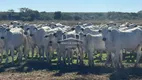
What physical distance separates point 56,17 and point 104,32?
78.9 m

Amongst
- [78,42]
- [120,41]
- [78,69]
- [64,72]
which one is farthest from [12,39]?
[120,41]

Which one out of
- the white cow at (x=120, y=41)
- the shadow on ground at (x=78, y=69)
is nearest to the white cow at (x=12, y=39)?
the shadow on ground at (x=78, y=69)

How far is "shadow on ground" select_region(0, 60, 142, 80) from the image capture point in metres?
16.4

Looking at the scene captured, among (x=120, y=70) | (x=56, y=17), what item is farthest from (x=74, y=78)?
(x=56, y=17)

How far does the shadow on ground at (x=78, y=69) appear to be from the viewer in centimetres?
1642

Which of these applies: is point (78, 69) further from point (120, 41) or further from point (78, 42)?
point (120, 41)

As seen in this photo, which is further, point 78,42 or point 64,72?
point 78,42

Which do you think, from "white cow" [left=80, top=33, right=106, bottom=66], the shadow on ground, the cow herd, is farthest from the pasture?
"white cow" [left=80, top=33, right=106, bottom=66]

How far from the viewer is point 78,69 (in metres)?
18.6

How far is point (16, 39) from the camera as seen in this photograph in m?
21.6

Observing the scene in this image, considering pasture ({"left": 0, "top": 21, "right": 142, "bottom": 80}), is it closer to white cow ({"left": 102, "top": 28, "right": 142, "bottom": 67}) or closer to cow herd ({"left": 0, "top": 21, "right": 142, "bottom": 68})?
cow herd ({"left": 0, "top": 21, "right": 142, "bottom": 68})

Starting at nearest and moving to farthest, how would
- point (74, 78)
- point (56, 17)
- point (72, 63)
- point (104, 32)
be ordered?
point (74, 78)
point (104, 32)
point (72, 63)
point (56, 17)

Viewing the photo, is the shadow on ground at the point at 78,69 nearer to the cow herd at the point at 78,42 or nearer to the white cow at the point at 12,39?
the cow herd at the point at 78,42

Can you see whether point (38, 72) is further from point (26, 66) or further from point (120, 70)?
point (120, 70)
